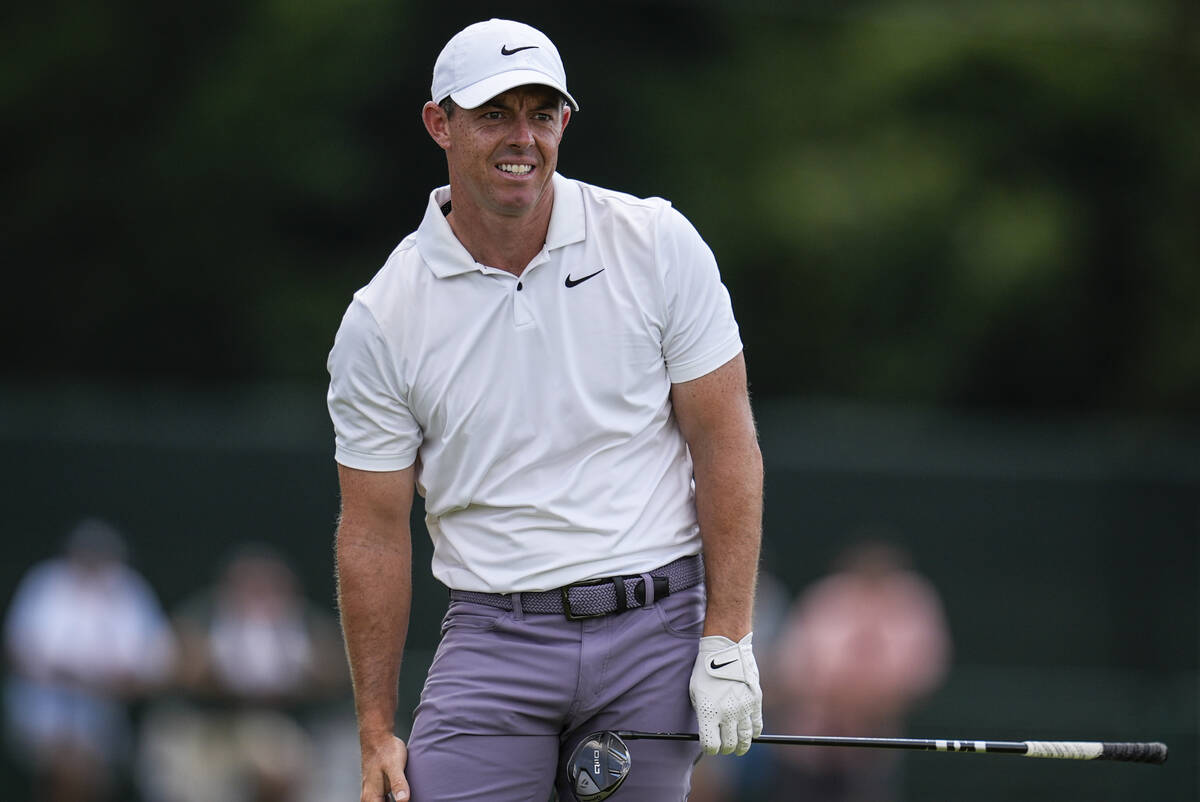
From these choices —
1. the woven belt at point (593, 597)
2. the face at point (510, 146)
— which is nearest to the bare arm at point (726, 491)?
→ the woven belt at point (593, 597)

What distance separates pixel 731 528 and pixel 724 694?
1.38 feet

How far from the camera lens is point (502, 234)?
4.73m

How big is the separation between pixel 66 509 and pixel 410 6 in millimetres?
8847

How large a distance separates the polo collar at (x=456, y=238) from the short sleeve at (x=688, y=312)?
223 millimetres

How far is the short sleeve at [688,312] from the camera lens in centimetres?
471

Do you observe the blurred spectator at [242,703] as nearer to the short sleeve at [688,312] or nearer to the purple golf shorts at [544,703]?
the purple golf shorts at [544,703]

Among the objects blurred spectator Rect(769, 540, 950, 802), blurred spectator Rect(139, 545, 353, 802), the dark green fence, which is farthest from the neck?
the dark green fence

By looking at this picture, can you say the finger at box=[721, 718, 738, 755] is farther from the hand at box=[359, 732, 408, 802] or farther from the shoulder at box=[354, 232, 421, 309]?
the shoulder at box=[354, 232, 421, 309]

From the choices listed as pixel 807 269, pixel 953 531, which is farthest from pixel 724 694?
pixel 807 269

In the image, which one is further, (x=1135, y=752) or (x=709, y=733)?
(x=1135, y=752)

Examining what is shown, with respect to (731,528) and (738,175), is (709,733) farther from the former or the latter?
(738,175)

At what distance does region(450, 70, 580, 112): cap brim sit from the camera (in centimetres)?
452

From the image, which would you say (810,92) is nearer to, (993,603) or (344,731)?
(993,603)

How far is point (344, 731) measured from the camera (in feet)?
40.2
